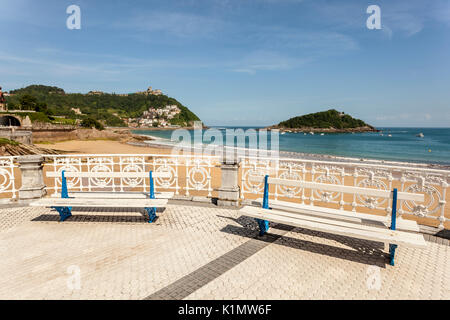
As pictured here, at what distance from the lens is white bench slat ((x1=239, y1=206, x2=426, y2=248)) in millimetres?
3675

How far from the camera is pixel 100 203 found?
5.46 metres

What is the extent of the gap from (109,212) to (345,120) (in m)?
152

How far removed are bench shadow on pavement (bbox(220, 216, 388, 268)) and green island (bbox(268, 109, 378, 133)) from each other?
134m

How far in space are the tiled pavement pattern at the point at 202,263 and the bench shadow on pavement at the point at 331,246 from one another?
0.7 inches

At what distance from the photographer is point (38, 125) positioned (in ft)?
170

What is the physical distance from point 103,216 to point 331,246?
4951 millimetres

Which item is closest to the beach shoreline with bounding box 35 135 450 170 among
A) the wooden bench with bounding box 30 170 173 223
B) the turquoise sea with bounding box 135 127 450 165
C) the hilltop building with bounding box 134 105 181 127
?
the turquoise sea with bounding box 135 127 450 165

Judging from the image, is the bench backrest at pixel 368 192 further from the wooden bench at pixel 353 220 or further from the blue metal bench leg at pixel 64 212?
the blue metal bench leg at pixel 64 212
